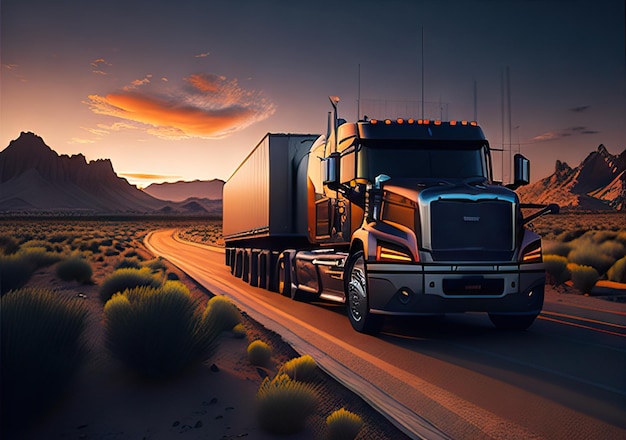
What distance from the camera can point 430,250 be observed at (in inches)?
398

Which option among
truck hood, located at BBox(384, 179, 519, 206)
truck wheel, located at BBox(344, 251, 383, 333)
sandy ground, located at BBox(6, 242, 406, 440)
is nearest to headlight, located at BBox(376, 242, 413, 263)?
truck wheel, located at BBox(344, 251, 383, 333)

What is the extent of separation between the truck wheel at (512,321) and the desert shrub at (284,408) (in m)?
6.29

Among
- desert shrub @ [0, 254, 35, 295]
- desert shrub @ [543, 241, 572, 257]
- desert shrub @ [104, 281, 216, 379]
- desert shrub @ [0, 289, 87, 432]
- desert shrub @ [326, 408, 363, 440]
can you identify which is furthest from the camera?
desert shrub @ [543, 241, 572, 257]

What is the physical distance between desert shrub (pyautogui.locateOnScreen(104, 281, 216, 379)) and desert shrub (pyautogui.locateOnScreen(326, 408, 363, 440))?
94.7 inches

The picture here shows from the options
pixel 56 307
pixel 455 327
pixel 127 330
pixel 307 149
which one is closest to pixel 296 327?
pixel 455 327

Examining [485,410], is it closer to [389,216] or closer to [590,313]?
[389,216]

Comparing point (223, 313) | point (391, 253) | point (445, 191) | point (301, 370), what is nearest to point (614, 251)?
point (445, 191)

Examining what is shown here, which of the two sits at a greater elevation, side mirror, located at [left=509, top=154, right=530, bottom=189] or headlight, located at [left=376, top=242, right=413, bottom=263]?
side mirror, located at [left=509, top=154, right=530, bottom=189]

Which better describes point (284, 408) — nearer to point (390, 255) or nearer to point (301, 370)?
point (301, 370)

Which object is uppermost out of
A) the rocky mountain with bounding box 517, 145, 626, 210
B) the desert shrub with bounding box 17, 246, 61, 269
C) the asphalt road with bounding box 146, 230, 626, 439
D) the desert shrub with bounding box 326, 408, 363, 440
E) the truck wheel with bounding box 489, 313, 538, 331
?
the rocky mountain with bounding box 517, 145, 626, 210

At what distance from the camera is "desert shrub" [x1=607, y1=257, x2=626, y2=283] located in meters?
21.5

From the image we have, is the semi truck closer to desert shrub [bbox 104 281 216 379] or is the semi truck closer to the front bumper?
the front bumper

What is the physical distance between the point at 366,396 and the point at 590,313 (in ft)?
29.2

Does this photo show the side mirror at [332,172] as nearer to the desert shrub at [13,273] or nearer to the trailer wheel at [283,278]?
the trailer wheel at [283,278]
